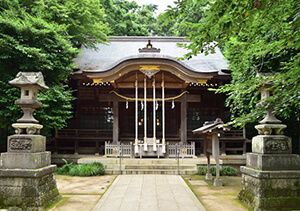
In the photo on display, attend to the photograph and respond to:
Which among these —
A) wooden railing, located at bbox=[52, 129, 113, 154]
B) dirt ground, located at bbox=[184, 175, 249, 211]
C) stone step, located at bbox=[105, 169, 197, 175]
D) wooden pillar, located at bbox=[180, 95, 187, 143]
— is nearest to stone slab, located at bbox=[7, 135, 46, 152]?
dirt ground, located at bbox=[184, 175, 249, 211]

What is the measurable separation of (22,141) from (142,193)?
3.21 meters

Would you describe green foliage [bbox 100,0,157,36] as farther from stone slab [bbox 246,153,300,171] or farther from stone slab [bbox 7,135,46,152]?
stone slab [bbox 246,153,300,171]

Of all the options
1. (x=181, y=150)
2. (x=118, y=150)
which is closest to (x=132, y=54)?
(x=118, y=150)

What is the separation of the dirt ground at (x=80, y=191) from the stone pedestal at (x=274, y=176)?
10.9 ft

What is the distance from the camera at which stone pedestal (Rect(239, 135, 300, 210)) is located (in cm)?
602

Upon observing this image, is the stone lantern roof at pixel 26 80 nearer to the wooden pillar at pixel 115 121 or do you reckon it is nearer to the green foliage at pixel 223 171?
the green foliage at pixel 223 171

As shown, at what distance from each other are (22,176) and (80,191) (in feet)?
8.39

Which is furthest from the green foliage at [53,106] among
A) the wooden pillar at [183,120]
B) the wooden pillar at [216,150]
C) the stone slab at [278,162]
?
the stone slab at [278,162]

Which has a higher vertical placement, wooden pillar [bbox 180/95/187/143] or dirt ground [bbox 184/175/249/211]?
wooden pillar [bbox 180/95/187/143]

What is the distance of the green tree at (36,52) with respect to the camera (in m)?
11.6

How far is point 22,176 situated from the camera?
20.4 ft

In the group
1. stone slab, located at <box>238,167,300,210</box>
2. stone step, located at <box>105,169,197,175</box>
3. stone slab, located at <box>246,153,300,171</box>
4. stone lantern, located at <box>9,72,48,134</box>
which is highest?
stone lantern, located at <box>9,72,48,134</box>

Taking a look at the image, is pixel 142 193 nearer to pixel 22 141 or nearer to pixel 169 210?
pixel 169 210

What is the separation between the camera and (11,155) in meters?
6.40
